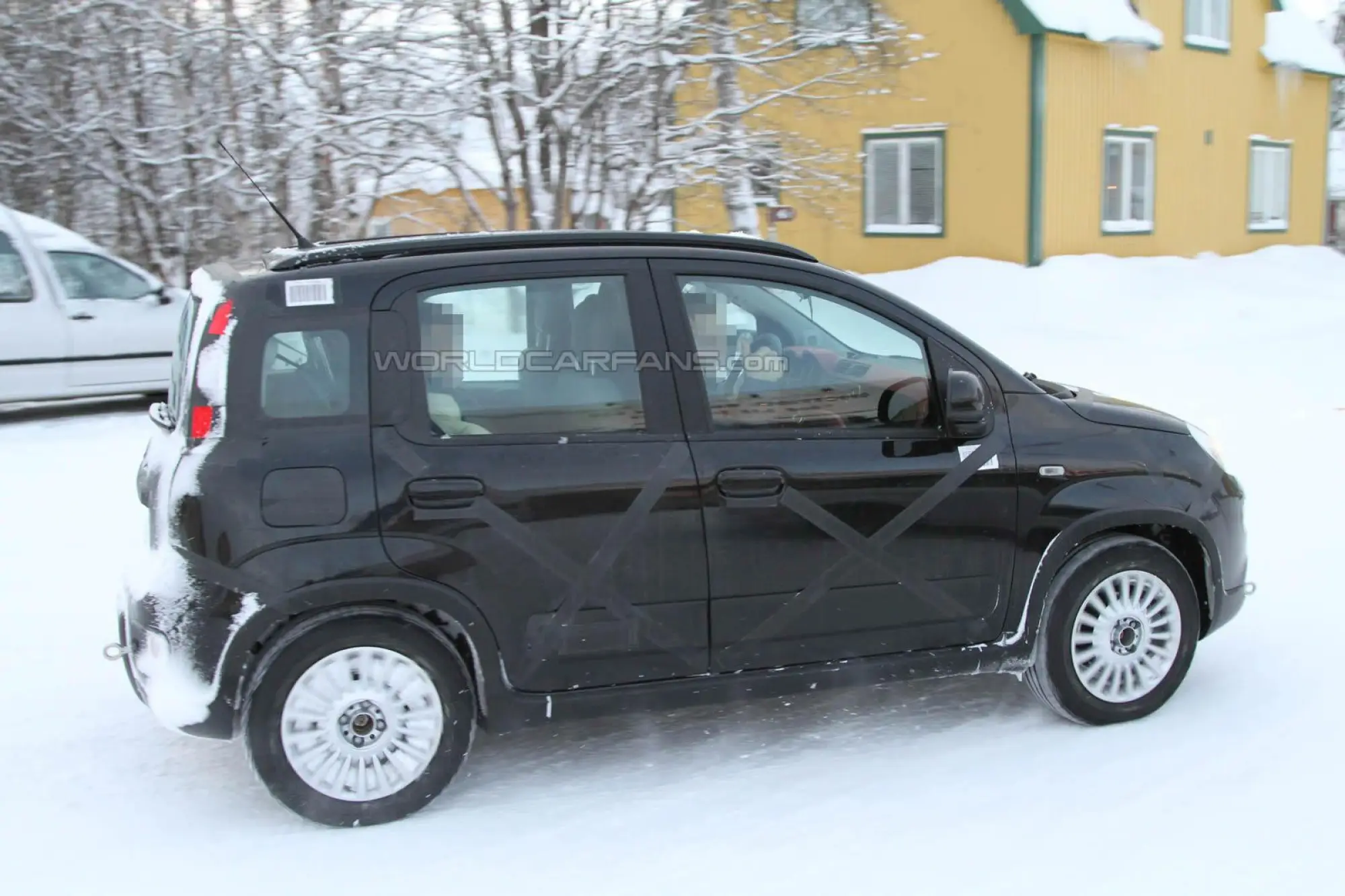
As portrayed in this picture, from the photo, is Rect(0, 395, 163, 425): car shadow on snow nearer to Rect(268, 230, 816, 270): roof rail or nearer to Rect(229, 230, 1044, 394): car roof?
Rect(229, 230, 1044, 394): car roof

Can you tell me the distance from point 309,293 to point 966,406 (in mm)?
2169

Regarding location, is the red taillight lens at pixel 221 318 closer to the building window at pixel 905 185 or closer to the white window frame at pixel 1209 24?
the building window at pixel 905 185

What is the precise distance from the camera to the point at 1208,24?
74.3 feet

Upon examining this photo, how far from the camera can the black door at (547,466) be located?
4.09 metres

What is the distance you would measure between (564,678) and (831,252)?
18.0m

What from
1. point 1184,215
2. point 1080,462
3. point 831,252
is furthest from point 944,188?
point 1080,462

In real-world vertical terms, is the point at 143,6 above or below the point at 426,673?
above

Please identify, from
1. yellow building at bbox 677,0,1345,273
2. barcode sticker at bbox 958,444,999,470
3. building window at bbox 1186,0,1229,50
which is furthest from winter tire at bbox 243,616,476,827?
building window at bbox 1186,0,1229,50

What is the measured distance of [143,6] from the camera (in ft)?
46.2

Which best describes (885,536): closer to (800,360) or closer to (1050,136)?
(800,360)

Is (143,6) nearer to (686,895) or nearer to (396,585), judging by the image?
(396,585)

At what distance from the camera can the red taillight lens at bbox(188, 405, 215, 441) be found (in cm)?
398

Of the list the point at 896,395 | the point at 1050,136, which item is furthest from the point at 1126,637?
the point at 1050,136

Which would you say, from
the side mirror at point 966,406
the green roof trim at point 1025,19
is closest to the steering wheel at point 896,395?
the side mirror at point 966,406
